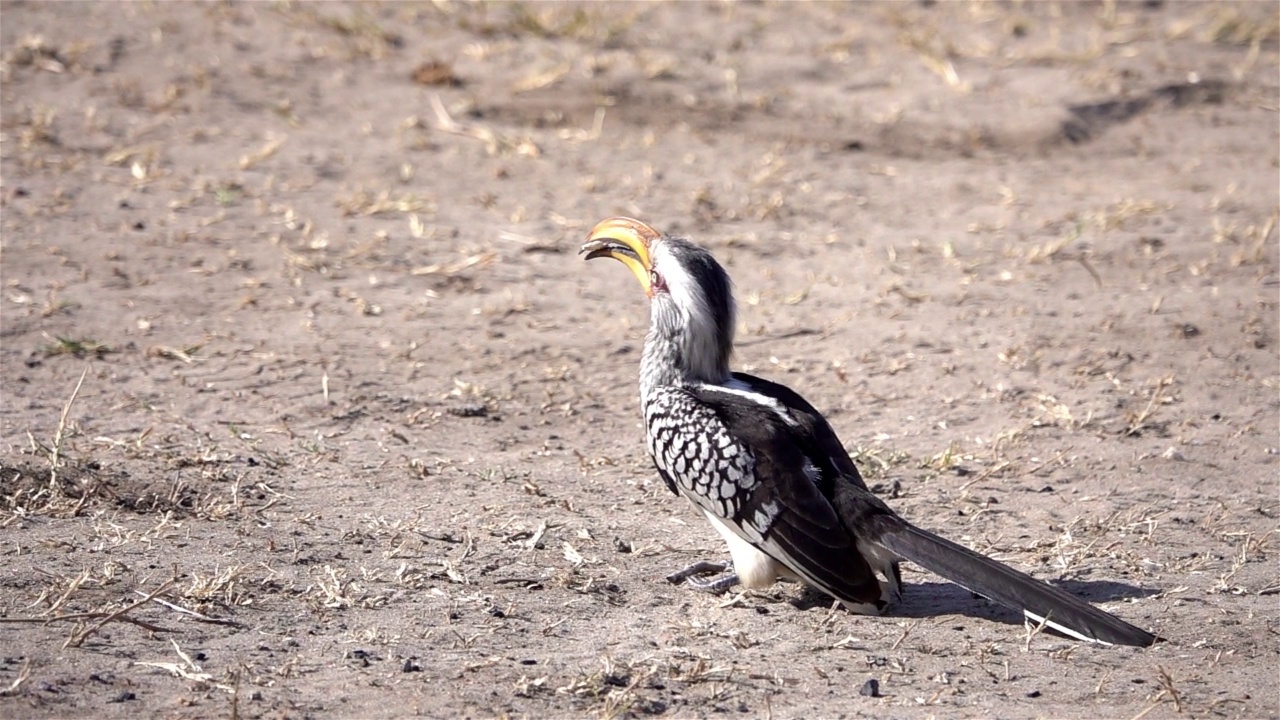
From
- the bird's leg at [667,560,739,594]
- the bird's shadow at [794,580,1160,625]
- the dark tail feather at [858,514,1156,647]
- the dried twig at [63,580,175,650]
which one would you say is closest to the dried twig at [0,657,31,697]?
the dried twig at [63,580,175,650]

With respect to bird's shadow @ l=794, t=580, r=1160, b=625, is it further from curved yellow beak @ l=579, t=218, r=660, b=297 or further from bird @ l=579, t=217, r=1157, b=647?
curved yellow beak @ l=579, t=218, r=660, b=297

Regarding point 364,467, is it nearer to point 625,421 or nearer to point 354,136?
point 625,421

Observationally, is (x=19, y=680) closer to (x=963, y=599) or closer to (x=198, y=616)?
(x=198, y=616)

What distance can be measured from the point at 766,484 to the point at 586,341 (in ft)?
6.99

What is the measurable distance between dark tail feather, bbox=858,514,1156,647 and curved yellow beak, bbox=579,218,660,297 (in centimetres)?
119

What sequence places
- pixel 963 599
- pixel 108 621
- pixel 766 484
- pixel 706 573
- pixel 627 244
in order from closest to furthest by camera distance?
pixel 108 621 < pixel 766 484 < pixel 963 599 < pixel 706 573 < pixel 627 244

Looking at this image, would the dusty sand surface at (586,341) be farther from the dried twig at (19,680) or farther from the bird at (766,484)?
the bird at (766,484)

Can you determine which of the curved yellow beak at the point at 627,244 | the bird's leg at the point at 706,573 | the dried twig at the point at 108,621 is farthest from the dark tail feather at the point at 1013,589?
the dried twig at the point at 108,621

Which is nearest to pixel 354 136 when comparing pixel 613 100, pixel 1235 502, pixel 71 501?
pixel 613 100

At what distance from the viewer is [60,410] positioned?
15.9ft

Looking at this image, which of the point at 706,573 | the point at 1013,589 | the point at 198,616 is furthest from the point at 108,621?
the point at 1013,589

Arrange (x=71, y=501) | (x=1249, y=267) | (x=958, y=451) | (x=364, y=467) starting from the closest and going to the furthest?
(x=71, y=501), (x=364, y=467), (x=958, y=451), (x=1249, y=267)

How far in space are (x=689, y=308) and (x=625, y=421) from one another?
116 centimetres

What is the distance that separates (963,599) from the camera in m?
4.03
